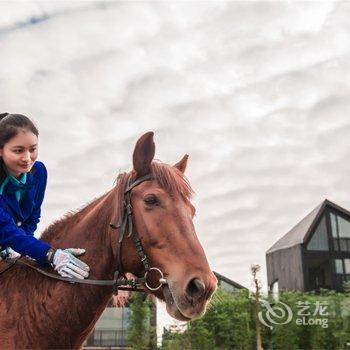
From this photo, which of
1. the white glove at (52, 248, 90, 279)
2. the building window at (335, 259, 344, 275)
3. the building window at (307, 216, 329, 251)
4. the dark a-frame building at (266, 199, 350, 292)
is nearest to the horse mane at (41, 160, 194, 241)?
the white glove at (52, 248, 90, 279)

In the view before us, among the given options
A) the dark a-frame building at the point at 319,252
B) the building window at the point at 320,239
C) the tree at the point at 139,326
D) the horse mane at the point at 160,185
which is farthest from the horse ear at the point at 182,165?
the building window at the point at 320,239

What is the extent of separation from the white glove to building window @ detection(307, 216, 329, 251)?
5357cm

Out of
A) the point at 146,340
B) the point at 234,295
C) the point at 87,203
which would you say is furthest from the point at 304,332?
the point at 87,203

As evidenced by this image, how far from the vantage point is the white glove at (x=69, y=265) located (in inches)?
146

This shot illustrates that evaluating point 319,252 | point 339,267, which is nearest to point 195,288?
point 319,252

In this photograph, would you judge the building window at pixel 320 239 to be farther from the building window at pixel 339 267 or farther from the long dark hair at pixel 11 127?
the long dark hair at pixel 11 127

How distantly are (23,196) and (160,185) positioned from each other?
112 centimetres

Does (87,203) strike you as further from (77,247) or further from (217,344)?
A: (217,344)

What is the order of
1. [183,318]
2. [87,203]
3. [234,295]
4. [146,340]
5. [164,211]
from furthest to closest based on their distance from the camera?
[234,295], [146,340], [87,203], [164,211], [183,318]

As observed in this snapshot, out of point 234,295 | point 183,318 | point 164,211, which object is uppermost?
point 234,295

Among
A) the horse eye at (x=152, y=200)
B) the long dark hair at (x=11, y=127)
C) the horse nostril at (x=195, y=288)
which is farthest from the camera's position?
the long dark hair at (x=11, y=127)

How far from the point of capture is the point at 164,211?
371 cm

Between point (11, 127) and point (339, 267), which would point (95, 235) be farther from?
point (339, 267)

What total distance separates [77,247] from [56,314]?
501 mm
